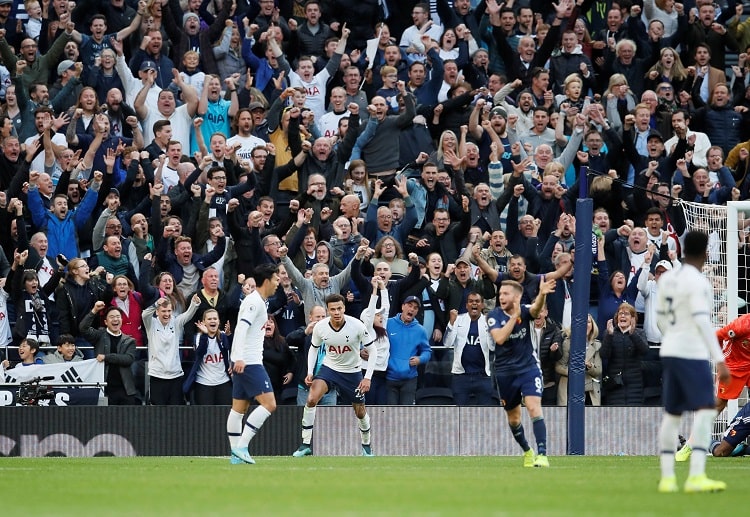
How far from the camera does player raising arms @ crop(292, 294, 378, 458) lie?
1888 centimetres

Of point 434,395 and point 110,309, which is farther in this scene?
point 434,395

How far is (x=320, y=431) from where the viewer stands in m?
20.9

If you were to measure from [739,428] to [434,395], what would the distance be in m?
4.95

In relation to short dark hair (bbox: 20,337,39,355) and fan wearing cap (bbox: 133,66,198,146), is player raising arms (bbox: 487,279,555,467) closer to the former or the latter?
short dark hair (bbox: 20,337,39,355)

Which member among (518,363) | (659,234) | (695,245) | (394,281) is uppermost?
(659,234)

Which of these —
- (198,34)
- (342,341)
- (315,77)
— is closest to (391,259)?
(342,341)

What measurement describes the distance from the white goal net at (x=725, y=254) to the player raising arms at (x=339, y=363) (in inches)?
203

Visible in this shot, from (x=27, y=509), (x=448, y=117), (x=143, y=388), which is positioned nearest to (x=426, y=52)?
(x=448, y=117)

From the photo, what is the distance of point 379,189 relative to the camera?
73.4 ft

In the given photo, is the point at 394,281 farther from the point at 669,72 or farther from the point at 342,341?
the point at 669,72

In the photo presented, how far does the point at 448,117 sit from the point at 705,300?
519 inches

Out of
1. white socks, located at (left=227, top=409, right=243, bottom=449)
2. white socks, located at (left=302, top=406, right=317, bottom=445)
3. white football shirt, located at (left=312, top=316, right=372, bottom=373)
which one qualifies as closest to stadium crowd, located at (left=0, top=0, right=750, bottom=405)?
white football shirt, located at (left=312, top=316, right=372, bottom=373)

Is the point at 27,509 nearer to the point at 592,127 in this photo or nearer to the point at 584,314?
the point at 584,314

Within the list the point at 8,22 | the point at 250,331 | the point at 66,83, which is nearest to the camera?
the point at 250,331
